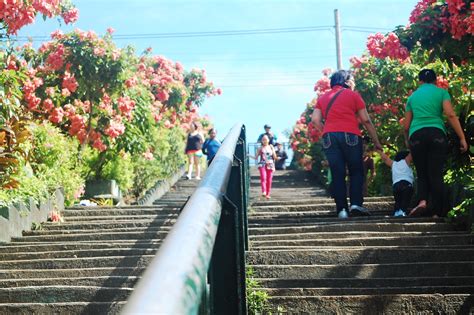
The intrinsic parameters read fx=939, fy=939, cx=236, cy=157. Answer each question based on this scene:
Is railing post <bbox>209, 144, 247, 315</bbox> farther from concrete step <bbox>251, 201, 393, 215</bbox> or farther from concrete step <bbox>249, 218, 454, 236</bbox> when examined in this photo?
concrete step <bbox>251, 201, 393, 215</bbox>

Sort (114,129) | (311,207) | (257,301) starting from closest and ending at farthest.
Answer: (257,301) → (311,207) → (114,129)

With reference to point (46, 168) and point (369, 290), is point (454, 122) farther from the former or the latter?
point (46, 168)

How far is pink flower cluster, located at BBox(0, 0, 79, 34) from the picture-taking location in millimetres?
9273

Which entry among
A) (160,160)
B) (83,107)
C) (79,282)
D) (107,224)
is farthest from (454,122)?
(160,160)

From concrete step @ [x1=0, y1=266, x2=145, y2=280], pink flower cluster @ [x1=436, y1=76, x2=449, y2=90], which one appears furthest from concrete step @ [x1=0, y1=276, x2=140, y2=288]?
pink flower cluster @ [x1=436, y1=76, x2=449, y2=90]

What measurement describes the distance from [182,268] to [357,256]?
5.29 meters

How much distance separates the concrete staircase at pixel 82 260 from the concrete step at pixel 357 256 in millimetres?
999

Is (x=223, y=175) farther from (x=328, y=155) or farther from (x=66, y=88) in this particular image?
(x=66, y=88)

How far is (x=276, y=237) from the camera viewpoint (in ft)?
26.1

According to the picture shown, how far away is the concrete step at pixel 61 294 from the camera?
6.27 meters

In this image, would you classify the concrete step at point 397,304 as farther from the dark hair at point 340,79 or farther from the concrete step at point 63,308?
the dark hair at point 340,79

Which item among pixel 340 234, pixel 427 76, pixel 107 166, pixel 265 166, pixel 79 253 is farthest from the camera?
pixel 107 166

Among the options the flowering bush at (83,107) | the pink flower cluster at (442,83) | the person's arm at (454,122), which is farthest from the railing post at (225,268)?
the flowering bush at (83,107)

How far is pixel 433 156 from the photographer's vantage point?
27.9ft
